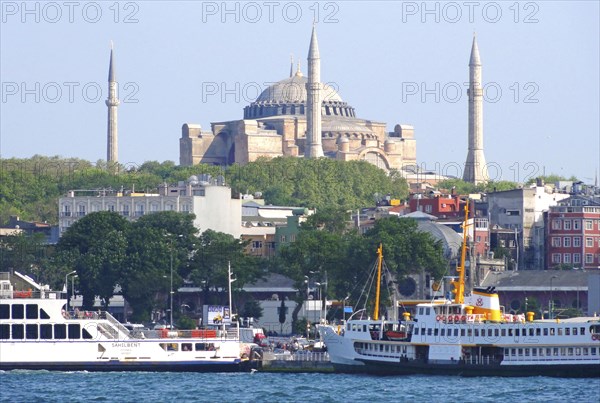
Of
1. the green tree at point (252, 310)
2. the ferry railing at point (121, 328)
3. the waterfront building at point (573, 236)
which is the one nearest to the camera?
the ferry railing at point (121, 328)

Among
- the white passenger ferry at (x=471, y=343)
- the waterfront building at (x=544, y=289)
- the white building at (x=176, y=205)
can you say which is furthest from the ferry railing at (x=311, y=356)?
the white building at (x=176, y=205)

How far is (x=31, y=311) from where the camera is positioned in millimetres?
85312

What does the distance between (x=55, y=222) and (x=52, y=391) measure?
271 feet

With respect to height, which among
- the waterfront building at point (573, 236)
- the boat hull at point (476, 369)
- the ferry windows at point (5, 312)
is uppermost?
the waterfront building at point (573, 236)

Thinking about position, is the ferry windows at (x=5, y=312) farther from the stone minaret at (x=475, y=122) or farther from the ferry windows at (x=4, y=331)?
the stone minaret at (x=475, y=122)

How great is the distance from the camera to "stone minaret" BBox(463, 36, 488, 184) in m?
194

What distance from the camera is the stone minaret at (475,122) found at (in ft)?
635

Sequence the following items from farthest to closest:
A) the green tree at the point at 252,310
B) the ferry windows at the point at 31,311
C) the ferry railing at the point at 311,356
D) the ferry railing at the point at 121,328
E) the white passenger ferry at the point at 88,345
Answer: the green tree at the point at 252,310, the ferry railing at the point at 311,356, the ferry railing at the point at 121,328, the ferry windows at the point at 31,311, the white passenger ferry at the point at 88,345

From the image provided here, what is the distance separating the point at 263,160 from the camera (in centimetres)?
19338

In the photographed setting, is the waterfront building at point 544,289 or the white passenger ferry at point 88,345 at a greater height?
the waterfront building at point 544,289

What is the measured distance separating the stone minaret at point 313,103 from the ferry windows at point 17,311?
109580 millimetres

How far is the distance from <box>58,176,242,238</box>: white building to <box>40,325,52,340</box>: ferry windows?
167ft

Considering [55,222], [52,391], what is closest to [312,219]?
[55,222]

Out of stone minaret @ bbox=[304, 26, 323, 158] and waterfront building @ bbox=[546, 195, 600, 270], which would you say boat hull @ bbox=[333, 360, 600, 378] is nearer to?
waterfront building @ bbox=[546, 195, 600, 270]
